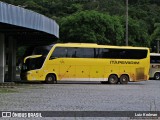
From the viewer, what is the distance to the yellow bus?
3553 centimetres

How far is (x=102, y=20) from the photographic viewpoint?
2422 inches

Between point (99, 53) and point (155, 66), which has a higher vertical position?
point (99, 53)

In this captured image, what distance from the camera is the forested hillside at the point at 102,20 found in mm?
61375

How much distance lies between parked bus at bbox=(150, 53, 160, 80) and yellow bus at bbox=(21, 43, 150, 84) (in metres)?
12.6

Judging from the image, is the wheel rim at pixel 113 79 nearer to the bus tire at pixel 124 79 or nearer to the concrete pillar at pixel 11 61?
the bus tire at pixel 124 79

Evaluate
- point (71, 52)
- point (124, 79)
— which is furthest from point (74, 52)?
point (124, 79)

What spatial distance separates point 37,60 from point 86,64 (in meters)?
3.70

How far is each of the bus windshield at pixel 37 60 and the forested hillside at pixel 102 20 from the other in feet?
77.7

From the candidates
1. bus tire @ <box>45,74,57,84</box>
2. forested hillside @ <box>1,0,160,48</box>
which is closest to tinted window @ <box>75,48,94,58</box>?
bus tire @ <box>45,74,57,84</box>

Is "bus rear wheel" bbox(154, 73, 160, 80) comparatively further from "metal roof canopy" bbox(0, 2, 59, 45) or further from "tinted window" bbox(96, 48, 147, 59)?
"metal roof canopy" bbox(0, 2, 59, 45)

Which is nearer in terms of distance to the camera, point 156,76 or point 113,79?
point 113,79

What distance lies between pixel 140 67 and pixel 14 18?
14316 millimetres

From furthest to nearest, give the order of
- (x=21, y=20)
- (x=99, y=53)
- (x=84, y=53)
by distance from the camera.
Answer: (x=99, y=53)
(x=84, y=53)
(x=21, y=20)

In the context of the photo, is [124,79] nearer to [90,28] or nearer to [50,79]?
[50,79]
